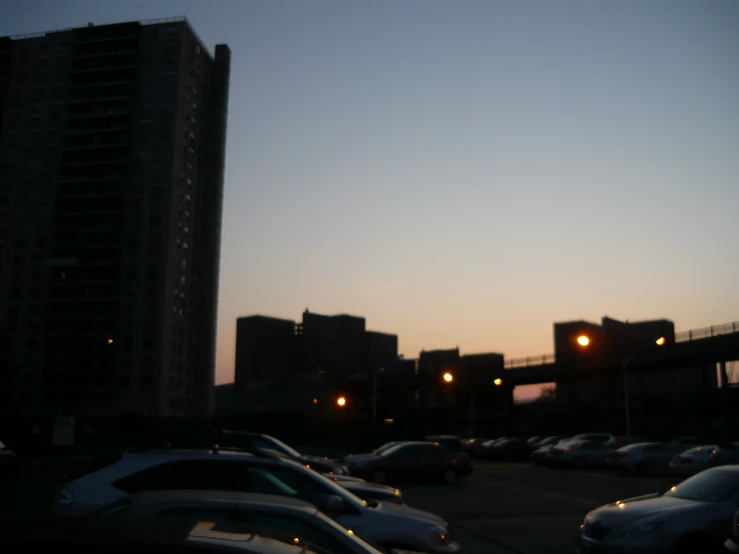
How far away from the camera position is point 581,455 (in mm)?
34562

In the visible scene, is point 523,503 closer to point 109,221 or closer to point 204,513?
point 204,513

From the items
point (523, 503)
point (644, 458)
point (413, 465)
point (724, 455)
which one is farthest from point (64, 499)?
point (644, 458)

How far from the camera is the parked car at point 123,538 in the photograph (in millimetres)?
2830

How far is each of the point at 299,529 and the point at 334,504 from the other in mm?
2211

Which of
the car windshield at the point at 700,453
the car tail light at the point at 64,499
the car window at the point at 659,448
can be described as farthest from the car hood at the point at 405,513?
the car window at the point at 659,448

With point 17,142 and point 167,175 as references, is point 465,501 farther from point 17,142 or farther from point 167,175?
point 17,142

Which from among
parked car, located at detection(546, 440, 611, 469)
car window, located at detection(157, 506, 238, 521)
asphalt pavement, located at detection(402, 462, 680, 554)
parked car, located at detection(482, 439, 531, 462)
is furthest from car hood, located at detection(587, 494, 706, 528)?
parked car, located at detection(482, 439, 531, 462)

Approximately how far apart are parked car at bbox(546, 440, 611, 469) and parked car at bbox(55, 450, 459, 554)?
28522mm

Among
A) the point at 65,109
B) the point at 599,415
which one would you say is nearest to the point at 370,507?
the point at 599,415

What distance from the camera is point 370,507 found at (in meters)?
8.31

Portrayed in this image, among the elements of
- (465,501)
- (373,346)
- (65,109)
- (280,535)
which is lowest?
(465,501)

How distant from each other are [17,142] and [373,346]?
8534cm

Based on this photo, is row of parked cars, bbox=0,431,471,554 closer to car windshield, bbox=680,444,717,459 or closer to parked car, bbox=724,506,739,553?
parked car, bbox=724,506,739,553

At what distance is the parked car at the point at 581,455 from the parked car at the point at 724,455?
28.3ft
